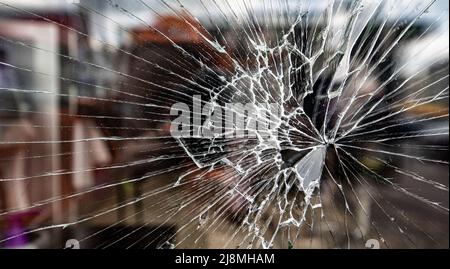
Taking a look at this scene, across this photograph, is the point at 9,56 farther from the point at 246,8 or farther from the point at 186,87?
the point at 246,8

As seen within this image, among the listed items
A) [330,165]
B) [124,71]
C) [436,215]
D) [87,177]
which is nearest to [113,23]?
[124,71]

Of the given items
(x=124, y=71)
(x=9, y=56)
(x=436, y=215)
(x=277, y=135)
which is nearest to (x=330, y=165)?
(x=277, y=135)

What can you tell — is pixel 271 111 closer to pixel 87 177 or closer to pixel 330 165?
pixel 330 165

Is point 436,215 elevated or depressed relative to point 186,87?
depressed

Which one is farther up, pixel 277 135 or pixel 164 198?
pixel 277 135

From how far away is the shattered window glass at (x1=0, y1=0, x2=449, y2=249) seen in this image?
0.67m

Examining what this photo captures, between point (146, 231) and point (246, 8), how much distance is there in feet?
1.83

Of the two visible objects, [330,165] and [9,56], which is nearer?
[9,56]

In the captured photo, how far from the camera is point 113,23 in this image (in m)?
0.68

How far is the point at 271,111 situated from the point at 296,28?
198mm

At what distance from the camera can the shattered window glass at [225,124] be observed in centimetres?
67

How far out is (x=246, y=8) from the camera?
708 mm

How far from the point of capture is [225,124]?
28.3 inches
